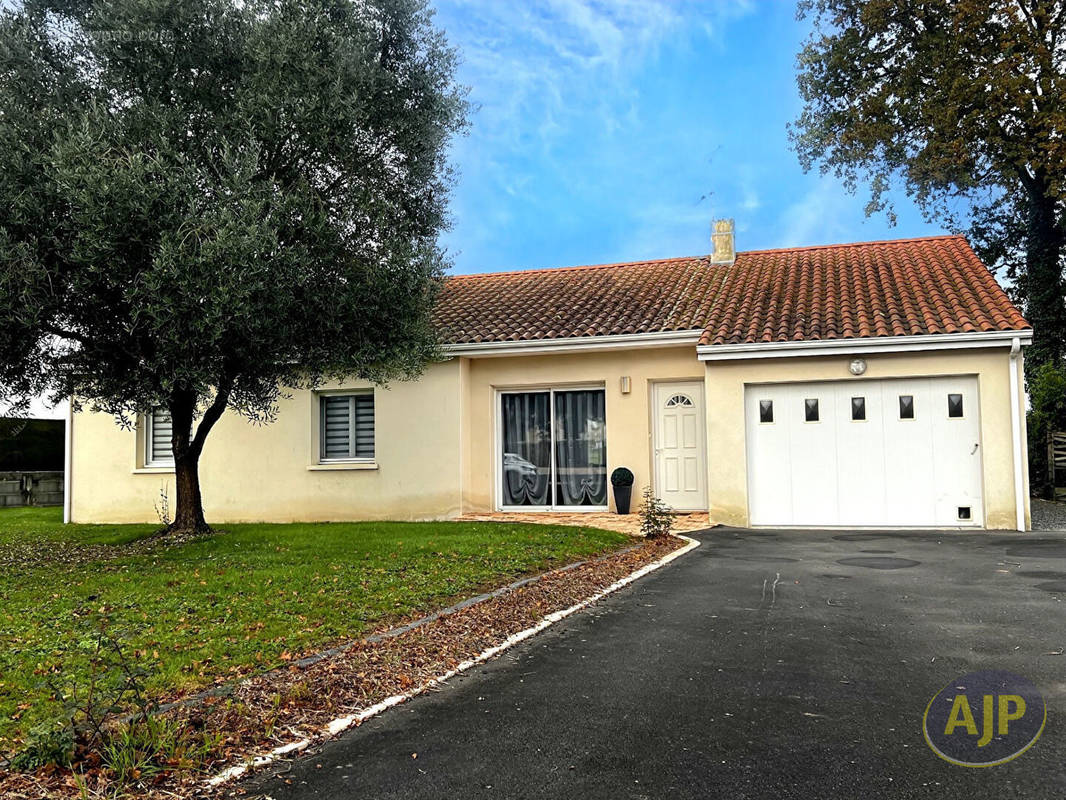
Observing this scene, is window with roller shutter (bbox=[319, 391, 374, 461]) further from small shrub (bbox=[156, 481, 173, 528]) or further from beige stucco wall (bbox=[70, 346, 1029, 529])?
small shrub (bbox=[156, 481, 173, 528])

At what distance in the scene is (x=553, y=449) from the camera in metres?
15.5

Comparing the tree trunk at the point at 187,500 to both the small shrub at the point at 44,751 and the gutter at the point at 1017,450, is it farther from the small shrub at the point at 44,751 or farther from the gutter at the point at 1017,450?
the gutter at the point at 1017,450

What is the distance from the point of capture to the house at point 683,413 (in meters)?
13.1

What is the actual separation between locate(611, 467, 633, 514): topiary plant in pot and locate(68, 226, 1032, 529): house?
27cm

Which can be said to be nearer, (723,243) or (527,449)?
(527,449)

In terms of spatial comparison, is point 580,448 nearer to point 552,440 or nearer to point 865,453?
point 552,440

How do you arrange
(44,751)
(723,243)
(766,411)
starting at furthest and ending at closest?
(723,243) → (766,411) → (44,751)

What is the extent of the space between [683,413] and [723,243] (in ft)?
16.5

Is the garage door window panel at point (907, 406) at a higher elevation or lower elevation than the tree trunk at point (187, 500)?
higher

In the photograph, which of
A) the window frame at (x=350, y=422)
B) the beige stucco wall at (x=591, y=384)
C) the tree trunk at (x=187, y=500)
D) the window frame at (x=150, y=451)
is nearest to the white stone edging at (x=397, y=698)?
the beige stucco wall at (x=591, y=384)

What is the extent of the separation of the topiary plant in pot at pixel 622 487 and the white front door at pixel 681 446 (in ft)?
2.02

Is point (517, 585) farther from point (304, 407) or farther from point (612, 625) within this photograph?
point (304, 407)

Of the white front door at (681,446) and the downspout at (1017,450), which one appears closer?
the downspout at (1017,450)

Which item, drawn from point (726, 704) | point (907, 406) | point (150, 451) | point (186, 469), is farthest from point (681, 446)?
point (726, 704)
